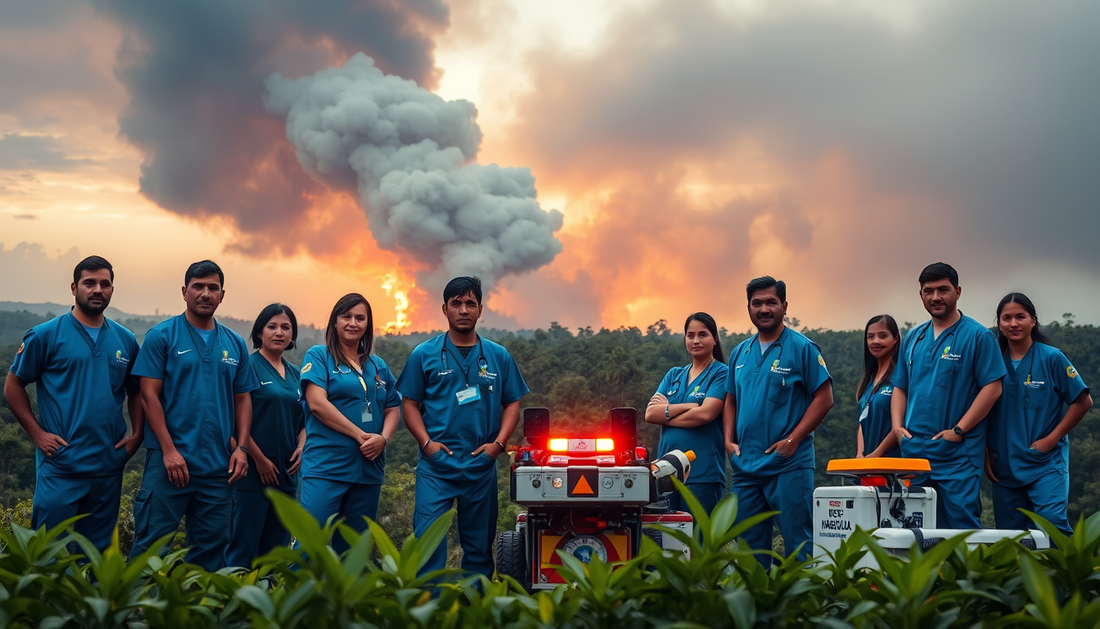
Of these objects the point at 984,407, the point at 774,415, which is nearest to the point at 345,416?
the point at 774,415

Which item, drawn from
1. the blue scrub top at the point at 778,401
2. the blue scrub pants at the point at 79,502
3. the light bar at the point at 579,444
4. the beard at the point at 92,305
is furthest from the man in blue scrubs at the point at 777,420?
the beard at the point at 92,305

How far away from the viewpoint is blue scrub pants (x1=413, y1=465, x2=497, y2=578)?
5.17 m

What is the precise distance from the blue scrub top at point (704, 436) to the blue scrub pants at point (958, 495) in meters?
1.38

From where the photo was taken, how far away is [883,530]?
4.30 m

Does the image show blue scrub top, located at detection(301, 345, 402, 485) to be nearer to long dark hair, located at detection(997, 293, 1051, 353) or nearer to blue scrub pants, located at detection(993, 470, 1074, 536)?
blue scrub pants, located at detection(993, 470, 1074, 536)

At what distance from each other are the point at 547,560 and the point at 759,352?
1892mm

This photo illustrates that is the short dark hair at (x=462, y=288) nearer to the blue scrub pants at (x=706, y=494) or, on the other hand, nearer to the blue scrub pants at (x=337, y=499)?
the blue scrub pants at (x=337, y=499)

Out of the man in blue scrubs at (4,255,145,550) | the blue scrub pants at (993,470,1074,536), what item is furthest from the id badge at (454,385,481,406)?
the blue scrub pants at (993,470,1074,536)

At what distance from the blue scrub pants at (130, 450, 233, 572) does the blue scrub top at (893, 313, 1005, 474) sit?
161 inches

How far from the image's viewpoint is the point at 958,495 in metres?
5.10

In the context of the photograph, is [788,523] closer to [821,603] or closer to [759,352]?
[759,352]

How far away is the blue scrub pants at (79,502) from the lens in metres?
4.89

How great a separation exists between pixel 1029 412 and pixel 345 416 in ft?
13.7

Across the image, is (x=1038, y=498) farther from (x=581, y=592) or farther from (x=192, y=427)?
(x=192, y=427)
